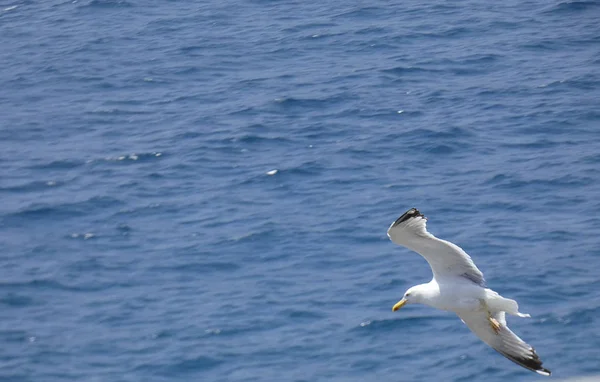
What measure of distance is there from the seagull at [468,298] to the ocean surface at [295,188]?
110 inches

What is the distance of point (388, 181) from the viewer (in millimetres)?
20453

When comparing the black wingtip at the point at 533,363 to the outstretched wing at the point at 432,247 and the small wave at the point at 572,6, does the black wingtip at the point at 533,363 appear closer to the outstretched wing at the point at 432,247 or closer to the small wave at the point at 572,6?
the outstretched wing at the point at 432,247

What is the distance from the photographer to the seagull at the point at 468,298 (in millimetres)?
12016

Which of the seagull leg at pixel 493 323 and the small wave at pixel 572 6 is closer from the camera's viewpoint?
the seagull leg at pixel 493 323

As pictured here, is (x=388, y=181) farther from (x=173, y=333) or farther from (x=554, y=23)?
(x=554, y=23)

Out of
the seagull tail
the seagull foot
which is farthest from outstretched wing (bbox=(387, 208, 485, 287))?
the seagull foot

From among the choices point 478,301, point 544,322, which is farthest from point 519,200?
point 478,301

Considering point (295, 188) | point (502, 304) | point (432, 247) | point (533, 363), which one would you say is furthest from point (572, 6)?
point (533, 363)

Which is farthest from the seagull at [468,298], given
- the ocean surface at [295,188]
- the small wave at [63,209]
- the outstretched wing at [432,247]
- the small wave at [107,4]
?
the small wave at [107,4]

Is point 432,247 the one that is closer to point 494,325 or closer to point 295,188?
point 494,325

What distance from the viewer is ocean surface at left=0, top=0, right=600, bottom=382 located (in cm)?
1620

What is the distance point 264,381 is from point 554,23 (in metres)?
15.7

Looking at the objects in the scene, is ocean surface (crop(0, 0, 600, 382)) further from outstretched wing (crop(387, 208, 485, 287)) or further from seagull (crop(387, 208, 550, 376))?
outstretched wing (crop(387, 208, 485, 287))

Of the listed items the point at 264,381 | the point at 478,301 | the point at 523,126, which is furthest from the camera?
the point at 523,126
